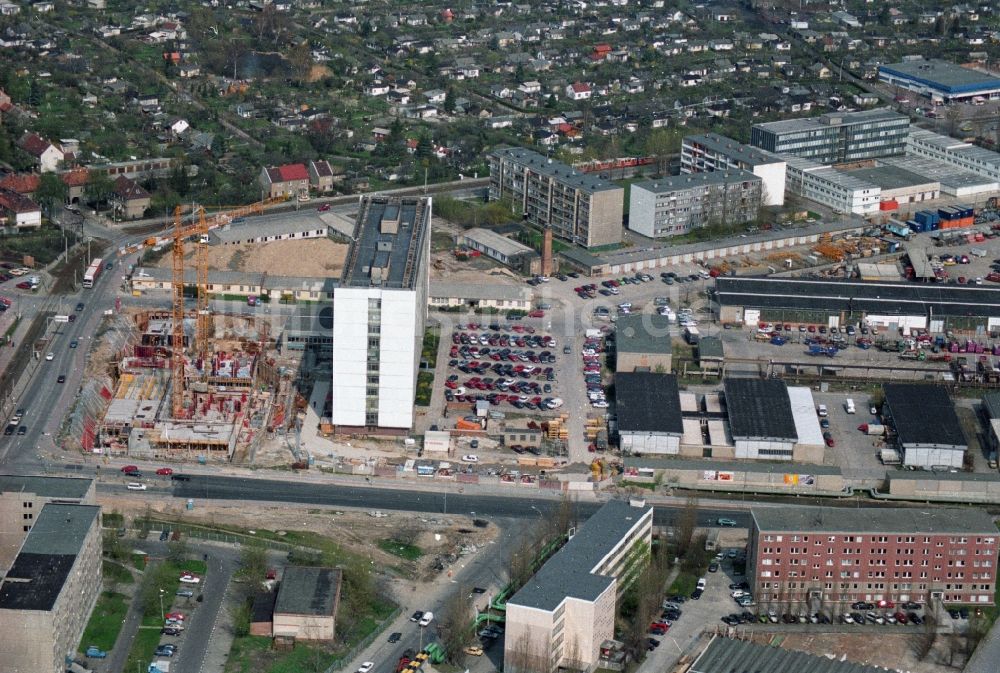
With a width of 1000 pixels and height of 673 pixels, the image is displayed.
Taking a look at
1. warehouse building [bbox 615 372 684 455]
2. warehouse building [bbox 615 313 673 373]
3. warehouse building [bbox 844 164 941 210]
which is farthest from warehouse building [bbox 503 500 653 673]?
warehouse building [bbox 844 164 941 210]

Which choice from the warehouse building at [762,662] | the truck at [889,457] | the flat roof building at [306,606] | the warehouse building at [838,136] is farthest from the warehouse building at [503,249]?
the warehouse building at [762,662]

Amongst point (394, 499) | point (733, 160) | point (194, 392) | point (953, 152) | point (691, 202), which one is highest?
point (733, 160)

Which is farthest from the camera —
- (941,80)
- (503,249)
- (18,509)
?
(941,80)

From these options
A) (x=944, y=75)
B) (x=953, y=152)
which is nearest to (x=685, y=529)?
(x=953, y=152)

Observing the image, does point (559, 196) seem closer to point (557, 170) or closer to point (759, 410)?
point (557, 170)

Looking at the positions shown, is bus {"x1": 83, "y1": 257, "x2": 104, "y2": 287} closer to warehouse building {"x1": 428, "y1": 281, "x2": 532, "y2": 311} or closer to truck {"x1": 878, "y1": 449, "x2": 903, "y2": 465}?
warehouse building {"x1": 428, "y1": 281, "x2": 532, "y2": 311}

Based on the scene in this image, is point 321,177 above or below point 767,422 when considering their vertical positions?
above
